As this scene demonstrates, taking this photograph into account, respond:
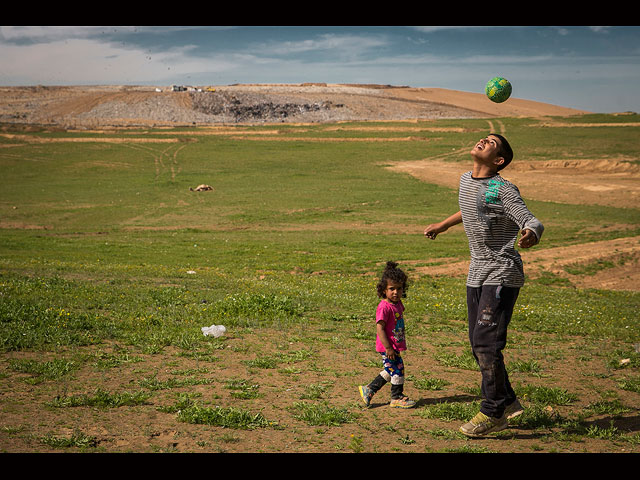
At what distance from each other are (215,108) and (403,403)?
124419 millimetres

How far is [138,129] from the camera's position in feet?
299

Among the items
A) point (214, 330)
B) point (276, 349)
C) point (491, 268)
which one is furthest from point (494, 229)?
point (214, 330)

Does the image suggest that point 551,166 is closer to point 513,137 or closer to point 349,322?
point 513,137

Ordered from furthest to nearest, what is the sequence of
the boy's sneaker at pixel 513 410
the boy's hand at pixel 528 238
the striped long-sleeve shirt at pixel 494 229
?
1. the boy's sneaker at pixel 513 410
2. the striped long-sleeve shirt at pixel 494 229
3. the boy's hand at pixel 528 238

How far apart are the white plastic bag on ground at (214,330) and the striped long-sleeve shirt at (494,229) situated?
4.99 metres

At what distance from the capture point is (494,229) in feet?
18.2

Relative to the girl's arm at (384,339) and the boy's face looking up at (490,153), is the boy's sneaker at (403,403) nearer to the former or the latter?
the girl's arm at (384,339)

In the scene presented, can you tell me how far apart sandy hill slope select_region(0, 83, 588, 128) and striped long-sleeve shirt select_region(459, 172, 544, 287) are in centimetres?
10758

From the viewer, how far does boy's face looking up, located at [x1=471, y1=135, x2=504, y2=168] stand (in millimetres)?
5645

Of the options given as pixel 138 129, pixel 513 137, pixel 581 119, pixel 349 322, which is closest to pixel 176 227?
pixel 349 322

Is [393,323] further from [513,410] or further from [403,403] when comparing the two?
[513,410]

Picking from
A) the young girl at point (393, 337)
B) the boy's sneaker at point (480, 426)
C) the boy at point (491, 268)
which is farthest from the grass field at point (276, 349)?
the boy at point (491, 268)

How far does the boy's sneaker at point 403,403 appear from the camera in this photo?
21.3 ft

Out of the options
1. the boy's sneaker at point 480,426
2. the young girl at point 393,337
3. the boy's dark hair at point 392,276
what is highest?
the boy's dark hair at point 392,276
